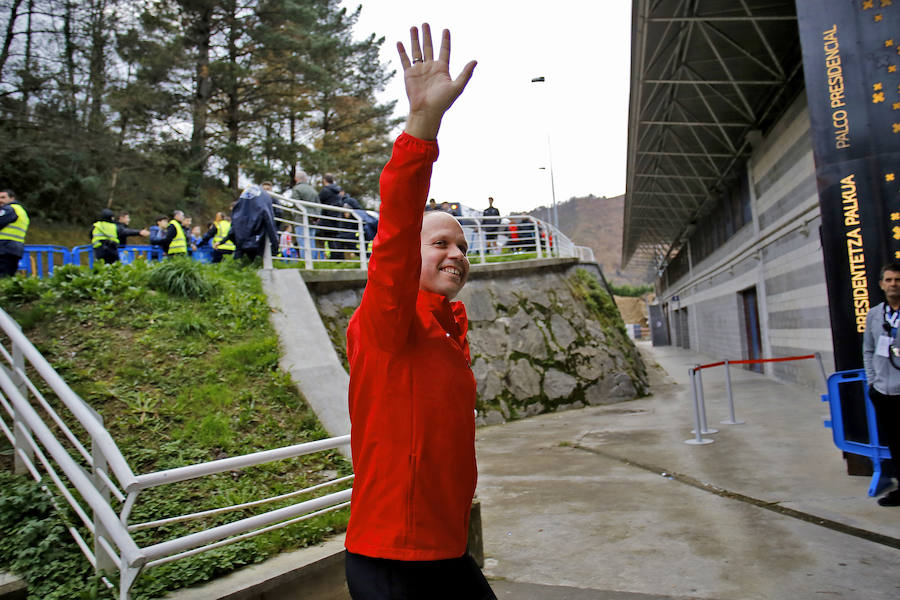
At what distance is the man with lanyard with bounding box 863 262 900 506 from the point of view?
169 inches

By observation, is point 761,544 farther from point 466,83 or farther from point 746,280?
point 746,280

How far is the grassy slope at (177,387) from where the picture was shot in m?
3.03

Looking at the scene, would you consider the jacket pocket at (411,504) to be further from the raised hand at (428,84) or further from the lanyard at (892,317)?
the lanyard at (892,317)

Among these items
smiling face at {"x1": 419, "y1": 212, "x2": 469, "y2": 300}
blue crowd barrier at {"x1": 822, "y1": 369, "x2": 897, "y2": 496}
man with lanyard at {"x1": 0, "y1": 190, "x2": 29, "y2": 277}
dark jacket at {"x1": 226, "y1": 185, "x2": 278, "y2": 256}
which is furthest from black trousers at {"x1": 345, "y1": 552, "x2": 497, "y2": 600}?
man with lanyard at {"x1": 0, "y1": 190, "x2": 29, "y2": 277}

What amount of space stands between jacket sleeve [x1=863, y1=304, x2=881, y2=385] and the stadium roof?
7404 mm

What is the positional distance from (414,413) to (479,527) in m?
2.41

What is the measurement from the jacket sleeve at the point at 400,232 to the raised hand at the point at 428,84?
40 millimetres

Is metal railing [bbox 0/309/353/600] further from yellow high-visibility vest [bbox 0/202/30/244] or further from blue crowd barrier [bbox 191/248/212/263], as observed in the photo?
blue crowd barrier [bbox 191/248/212/263]

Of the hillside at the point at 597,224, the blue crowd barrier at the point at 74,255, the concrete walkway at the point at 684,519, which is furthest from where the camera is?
the hillside at the point at 597,224

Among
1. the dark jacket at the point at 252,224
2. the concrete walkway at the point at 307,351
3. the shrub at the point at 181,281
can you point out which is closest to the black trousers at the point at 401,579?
the concrete walkway at the point at 307,351

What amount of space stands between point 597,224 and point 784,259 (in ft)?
377

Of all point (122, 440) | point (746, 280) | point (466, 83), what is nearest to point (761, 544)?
point (466, 83)

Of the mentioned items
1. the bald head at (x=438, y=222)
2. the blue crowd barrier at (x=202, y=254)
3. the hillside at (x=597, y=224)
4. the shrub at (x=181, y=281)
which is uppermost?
the hillside at (x=597, y=224)

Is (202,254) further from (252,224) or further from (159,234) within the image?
(252,224)
